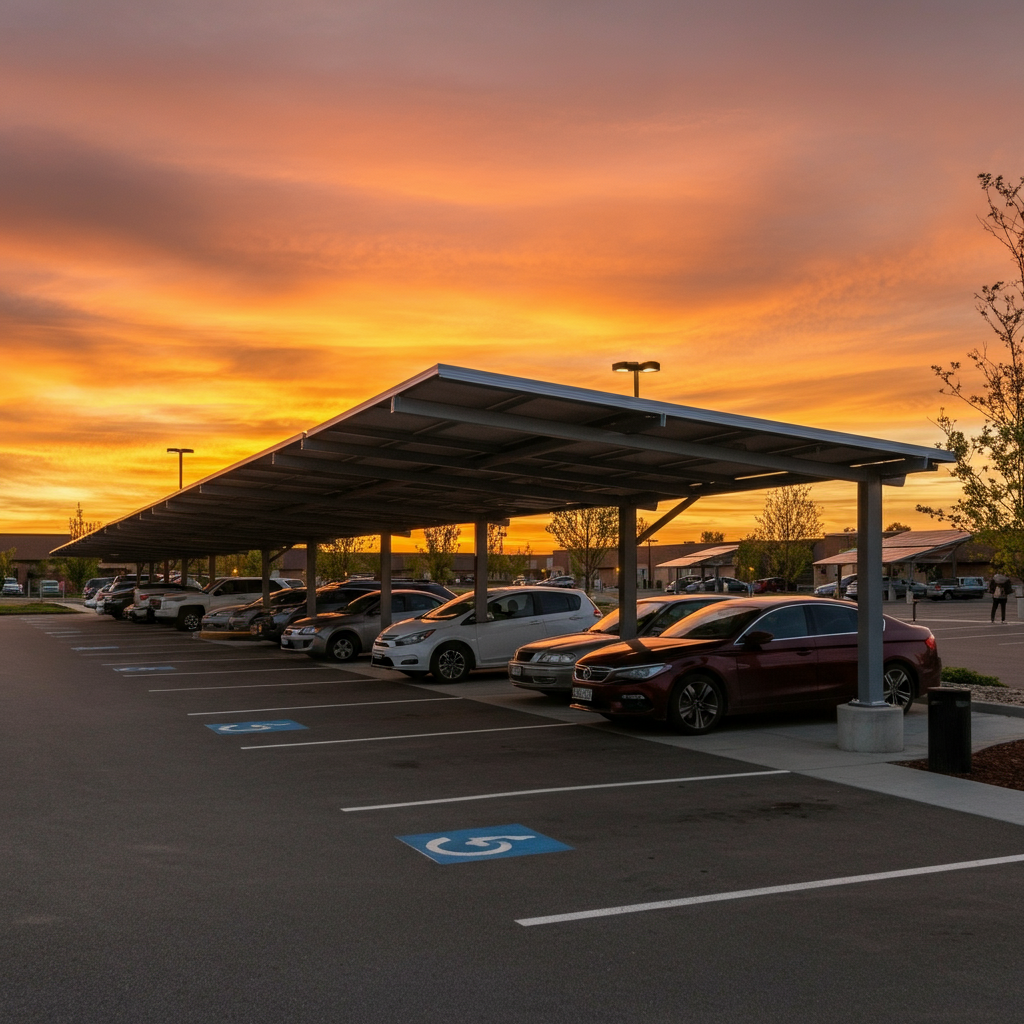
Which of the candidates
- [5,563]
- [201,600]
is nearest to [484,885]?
[201,600]

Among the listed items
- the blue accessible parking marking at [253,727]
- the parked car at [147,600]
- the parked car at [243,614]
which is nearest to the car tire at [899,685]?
the blue accessible parking marking at [253,727]

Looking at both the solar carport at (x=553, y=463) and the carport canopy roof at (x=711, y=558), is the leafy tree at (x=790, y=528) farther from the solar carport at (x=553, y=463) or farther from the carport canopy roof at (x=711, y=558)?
the solar carport at (x=553, y=463)

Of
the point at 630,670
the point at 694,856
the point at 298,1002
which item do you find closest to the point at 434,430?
the point at 630,670

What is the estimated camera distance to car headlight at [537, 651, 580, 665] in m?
15.3

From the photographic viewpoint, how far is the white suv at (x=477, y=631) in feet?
61.3

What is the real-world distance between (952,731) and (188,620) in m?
30.7

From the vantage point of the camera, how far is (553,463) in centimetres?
1517

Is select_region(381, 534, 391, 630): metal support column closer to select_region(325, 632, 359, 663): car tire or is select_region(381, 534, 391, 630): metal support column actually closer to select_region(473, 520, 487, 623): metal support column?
select_region(325, 632, 359, 663): car tire

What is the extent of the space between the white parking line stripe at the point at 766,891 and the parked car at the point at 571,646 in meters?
7.68

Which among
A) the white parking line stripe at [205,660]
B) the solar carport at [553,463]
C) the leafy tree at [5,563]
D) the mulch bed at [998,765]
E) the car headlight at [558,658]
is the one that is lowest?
the white parking line stripe at [205,660]

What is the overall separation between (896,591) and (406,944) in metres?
67.6

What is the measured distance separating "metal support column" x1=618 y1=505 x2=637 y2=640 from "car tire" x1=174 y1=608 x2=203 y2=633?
23.1 m

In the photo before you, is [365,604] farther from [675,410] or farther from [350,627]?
[675,410]

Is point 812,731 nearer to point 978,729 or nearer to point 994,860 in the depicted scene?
point 978,729
